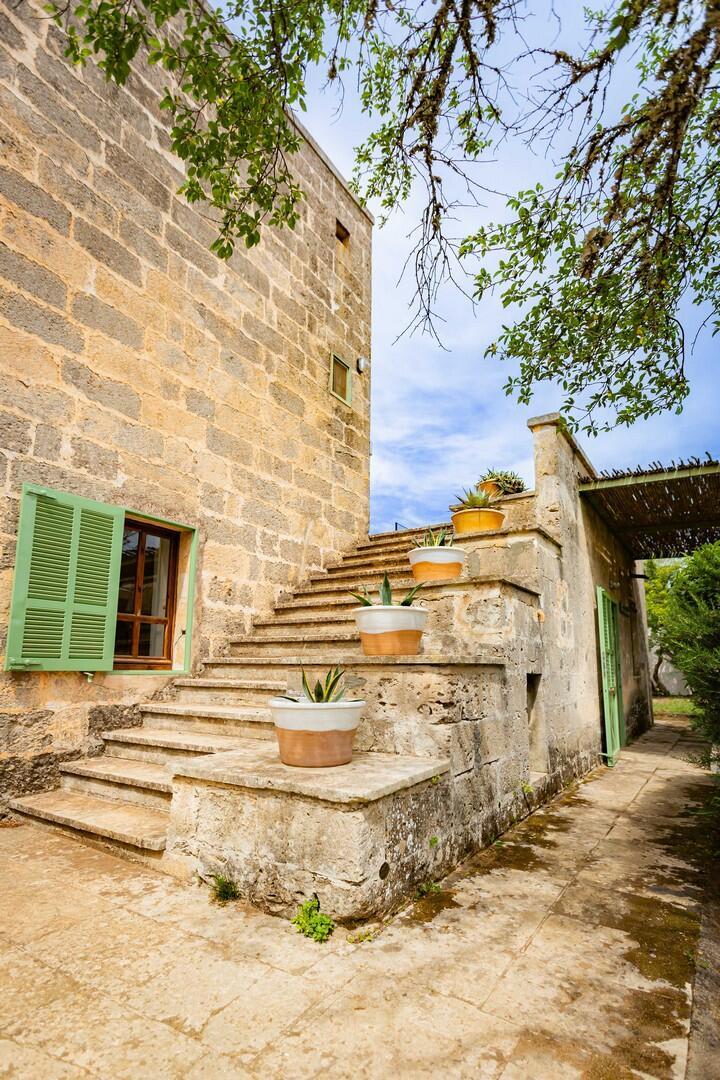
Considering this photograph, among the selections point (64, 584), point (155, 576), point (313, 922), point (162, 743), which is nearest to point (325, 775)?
point (313, 922)

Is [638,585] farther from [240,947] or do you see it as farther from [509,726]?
[240,947]

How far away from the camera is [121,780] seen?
10.5 feet

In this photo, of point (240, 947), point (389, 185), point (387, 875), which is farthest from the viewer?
point (389, 185)

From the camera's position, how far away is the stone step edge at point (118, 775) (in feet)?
10.1

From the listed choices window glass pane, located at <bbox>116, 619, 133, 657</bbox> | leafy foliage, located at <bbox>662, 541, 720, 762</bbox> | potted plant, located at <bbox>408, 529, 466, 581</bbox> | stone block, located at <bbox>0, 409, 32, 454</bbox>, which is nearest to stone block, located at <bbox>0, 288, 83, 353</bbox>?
stone block, located at <bbox>0, 409, 32, 454</bbox>

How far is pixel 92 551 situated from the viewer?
3797 mm

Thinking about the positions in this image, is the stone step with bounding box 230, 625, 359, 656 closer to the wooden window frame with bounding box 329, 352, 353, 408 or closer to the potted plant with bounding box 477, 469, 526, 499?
the potted plant with bounding box 477, 469, 526, 499

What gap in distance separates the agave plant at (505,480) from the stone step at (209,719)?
10.0 ft

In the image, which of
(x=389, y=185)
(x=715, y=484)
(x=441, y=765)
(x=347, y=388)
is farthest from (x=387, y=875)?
(x=347, y=388)

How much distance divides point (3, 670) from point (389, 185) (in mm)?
3486

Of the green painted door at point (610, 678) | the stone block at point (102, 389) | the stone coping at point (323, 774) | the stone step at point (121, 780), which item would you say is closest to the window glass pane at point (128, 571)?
the stone block at point (102, 389)

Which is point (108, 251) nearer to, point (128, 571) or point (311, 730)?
point (128, 571)

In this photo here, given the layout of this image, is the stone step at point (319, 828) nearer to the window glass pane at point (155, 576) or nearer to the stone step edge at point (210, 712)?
the stone step edge at point (210, 712)

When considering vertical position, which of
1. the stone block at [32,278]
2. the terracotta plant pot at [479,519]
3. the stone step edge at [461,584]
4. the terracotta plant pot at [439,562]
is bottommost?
the stone step edge at [461,584]
